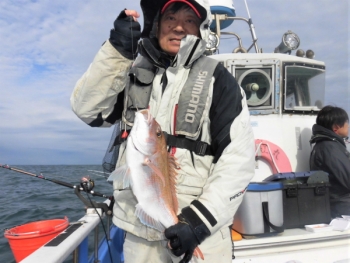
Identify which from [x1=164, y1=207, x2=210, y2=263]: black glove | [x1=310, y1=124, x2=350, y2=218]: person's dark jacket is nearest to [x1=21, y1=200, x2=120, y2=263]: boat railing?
[x1=164, y1=207, x2=210, y2=263]: black glove

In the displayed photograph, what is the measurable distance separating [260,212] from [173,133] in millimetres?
1825

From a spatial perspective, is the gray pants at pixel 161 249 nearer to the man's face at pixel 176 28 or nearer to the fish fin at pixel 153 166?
the fish fin at pixel 153 166

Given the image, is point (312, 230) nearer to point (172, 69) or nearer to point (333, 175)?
point (333, 175)

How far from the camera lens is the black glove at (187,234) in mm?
1758

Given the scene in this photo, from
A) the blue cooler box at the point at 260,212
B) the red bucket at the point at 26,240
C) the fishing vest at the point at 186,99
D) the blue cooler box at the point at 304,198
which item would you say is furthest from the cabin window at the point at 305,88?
the red bucket at the point at 26,240

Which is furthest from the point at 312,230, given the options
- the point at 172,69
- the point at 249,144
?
the point at 172,69

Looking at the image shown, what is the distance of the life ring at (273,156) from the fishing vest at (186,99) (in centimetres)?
306

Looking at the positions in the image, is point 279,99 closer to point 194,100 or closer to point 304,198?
point 304,198

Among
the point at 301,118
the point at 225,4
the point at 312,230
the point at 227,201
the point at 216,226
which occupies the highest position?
the point at 225,4

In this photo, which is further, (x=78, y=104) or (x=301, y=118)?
(x=301, y=118)

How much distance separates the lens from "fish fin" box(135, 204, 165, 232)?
185 cm

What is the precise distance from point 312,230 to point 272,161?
5.30 feet

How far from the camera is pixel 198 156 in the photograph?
2.02 metres

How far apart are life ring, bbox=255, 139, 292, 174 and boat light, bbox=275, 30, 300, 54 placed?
206cm
